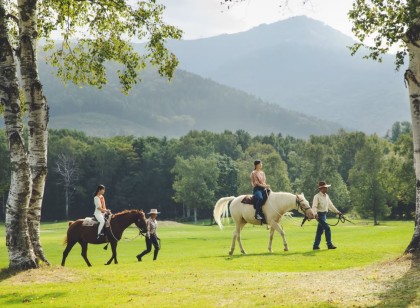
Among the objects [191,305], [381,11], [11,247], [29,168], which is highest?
[381,11]

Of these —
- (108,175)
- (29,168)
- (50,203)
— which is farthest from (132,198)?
(29,168)

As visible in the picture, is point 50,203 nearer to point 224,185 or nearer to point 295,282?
point 224,185

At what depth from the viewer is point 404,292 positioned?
1237 cm

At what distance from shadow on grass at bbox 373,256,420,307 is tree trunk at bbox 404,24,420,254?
1809 mm

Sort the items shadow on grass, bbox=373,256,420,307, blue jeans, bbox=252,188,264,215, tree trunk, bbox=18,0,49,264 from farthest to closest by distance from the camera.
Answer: blue jeans, bbox=252,188,264,215
tree trunk, bbox=18,0,49,264
shadow on grass, bbox=373,256,420,307

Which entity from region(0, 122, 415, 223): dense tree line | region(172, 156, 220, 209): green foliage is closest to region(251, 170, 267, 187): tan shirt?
region(0, 122, 415, 223): dense tree line

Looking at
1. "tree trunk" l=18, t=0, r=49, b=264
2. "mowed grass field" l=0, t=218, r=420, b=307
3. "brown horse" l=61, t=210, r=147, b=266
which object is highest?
"tree trunk" l=18, t=0, r=49, b=264

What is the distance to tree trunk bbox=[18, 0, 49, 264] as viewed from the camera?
58.9ft

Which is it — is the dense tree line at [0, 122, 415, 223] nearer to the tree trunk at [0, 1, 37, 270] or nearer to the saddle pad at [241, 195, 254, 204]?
the saddle pad at [241, 195, 254, 204]

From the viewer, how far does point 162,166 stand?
127438 millimetres

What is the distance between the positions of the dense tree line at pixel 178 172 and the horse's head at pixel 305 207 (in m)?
69.3

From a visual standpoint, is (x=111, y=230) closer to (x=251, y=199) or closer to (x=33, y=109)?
(x=251, y=199)

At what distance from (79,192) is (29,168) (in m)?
105

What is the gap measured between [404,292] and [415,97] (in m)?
7.29
